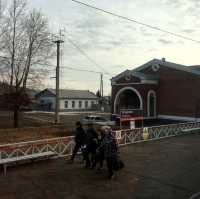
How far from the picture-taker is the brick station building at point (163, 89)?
2731 cm

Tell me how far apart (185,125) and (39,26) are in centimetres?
1592

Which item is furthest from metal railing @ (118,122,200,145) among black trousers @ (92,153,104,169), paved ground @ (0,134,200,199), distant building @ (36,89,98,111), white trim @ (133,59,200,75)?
distant building @ (36,89,98,111)

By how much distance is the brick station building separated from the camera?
89.6 feet

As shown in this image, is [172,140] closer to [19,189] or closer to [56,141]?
[56,141]

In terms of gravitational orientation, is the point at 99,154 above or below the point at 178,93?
below

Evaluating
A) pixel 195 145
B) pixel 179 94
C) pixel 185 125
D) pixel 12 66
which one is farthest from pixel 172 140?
pixel 12 66

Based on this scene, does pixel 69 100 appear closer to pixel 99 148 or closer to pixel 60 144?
pixel 60 144

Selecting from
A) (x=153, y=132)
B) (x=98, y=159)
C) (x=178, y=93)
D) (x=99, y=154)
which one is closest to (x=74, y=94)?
(x=178, y=93)

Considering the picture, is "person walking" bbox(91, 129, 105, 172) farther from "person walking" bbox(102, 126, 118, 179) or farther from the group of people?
"person walking" bbox(102, 126, 118, 179)

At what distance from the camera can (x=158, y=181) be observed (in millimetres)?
8367

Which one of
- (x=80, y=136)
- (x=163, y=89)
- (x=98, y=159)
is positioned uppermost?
(x=163, y=89)

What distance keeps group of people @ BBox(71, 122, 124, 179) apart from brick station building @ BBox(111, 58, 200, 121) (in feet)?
60.0

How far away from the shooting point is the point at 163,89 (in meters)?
29.5

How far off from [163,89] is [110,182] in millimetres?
22579
